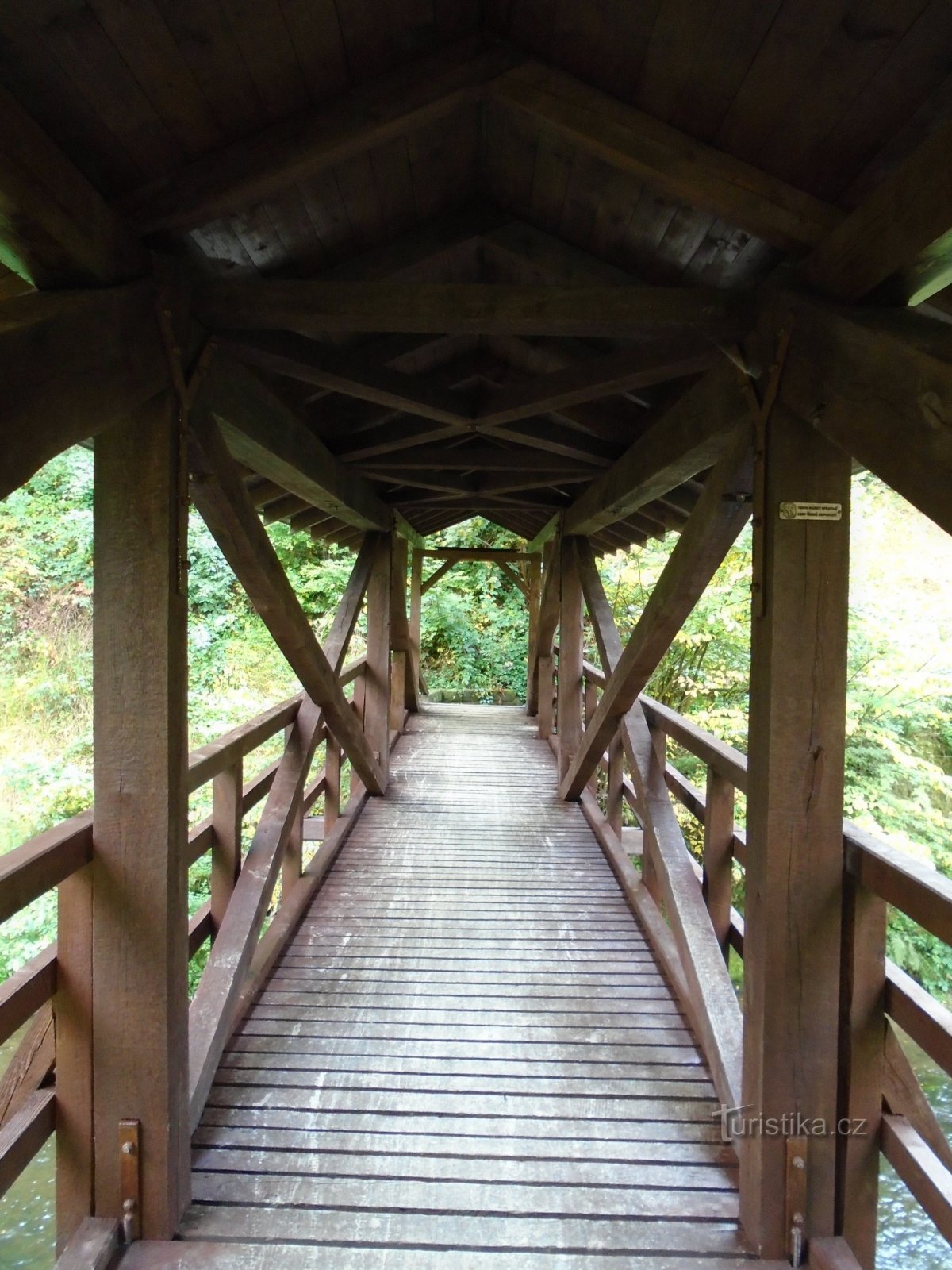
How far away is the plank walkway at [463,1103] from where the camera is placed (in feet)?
5.83

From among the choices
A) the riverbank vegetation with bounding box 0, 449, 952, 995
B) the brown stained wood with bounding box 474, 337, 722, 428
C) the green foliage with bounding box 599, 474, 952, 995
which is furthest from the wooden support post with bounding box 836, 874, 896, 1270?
the riverbank vegetation with bounding box 0, 449, 952, 995

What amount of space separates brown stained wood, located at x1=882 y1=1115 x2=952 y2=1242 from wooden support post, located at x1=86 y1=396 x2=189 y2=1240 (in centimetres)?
171

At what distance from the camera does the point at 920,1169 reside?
1.58 m

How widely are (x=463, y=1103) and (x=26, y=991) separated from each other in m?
1.30

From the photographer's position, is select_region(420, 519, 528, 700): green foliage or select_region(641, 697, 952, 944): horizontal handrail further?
select_region(420, 519, 528, 700): green foliage

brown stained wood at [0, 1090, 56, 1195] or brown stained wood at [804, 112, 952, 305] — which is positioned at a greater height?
brown stained wood at [804, 112, 952, 305]

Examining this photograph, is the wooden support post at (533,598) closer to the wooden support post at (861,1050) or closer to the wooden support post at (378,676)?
the wooden support post at (378,676)

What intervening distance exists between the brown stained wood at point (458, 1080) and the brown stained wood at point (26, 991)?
70cm

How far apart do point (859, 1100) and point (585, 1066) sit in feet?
2.99

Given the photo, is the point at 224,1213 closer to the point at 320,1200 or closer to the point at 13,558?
the point at 320,1200

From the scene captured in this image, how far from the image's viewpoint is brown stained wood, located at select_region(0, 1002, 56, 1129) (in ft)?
5.67

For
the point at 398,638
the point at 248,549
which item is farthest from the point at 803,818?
the point at 398,638

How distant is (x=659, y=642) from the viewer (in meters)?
2.61

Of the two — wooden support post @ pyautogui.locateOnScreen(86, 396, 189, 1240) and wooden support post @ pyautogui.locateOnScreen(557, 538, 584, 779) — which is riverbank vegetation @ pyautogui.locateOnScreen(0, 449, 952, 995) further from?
wooden support post @ pyautogui.locateOnScreen(86, 396, 189, 1240)
